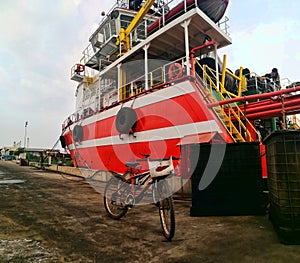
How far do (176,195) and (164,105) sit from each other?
2826 millimetres

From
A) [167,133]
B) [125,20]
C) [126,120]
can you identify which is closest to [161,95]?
[167,133]

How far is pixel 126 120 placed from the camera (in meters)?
8.53

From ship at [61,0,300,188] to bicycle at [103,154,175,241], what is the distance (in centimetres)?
183

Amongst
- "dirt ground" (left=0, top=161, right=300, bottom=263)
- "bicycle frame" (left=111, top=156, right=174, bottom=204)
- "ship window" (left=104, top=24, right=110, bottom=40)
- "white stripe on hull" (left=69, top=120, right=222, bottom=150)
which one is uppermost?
"ship window" (left=104, top=24, right=110, bottom=40)

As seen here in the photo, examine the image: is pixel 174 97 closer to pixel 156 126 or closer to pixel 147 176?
pixel 156 126

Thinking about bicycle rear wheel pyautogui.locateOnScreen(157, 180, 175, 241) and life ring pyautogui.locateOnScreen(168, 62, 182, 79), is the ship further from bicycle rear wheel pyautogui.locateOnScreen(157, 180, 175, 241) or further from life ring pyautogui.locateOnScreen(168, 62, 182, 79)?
bicycle rear wheel pyautogui.locateOnScreen(157, 180, 175, 241)

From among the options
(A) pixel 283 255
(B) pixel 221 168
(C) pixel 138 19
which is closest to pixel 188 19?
(C) pixel 138 19

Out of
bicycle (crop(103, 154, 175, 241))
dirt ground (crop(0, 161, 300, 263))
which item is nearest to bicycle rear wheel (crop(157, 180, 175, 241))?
bicycle (crop(103, 154, 175, 241))

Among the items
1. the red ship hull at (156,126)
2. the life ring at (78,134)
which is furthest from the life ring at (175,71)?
the life ring at (78,134)

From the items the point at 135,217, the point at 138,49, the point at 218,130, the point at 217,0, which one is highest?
the point at 217,0

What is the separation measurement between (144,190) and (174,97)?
12.6 ft

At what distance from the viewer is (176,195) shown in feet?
21.3

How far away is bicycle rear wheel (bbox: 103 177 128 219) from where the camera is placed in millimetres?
4156

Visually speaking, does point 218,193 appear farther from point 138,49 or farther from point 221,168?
point 138,49
